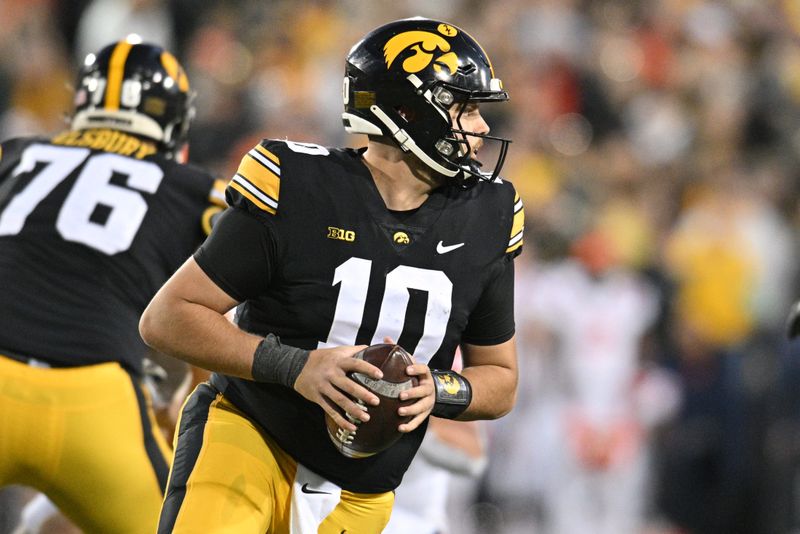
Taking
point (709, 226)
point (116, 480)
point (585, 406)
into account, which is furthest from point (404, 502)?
point (709, 226)

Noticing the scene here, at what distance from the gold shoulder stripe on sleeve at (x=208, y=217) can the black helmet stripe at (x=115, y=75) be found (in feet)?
1.95

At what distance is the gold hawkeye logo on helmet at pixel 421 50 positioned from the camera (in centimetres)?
348

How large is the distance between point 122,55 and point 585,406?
15.9 feet

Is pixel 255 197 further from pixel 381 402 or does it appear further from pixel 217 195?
pixel 217 195

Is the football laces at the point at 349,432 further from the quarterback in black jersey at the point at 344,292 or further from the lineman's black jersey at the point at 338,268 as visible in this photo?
the lineman's black jersey at the point at 338,268

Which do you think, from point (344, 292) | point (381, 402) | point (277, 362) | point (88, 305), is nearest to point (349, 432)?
point (381, 402)

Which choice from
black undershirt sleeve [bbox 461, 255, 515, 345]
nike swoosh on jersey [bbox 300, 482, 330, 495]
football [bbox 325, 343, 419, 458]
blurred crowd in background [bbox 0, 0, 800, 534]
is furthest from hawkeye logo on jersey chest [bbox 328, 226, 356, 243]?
blurred crowd in background [bbox 0, 0, 800, 534]

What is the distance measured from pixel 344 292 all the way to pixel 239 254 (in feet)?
0.96

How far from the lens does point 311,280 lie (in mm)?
3371

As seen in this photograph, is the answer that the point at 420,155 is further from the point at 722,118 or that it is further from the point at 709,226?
the point at 722,118

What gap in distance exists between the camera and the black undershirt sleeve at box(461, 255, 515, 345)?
3596 millimetres

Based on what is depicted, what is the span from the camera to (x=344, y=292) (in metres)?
3.38

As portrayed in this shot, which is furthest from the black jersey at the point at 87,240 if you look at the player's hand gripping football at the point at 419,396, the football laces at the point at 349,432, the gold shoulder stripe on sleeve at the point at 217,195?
the player's hand gripping football at the point at 419,396

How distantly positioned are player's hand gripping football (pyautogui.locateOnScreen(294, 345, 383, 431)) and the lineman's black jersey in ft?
0.72
